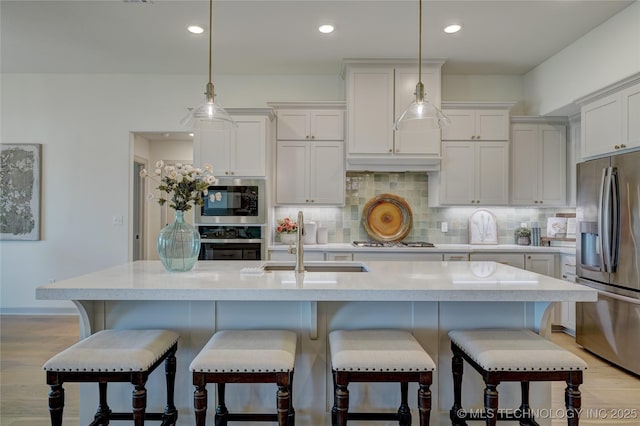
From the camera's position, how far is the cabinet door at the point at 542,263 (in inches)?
156

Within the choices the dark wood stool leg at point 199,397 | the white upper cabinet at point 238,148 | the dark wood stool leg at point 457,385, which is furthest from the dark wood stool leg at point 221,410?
the white upper cabinet at point 238,148

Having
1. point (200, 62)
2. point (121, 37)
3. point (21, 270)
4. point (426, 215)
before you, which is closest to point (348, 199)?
point (426, 215)

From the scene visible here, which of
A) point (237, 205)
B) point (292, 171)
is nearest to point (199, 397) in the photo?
point (237, 205)

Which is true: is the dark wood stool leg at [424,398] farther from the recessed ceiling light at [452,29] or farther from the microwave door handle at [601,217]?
the recessed ceiling light at [452,29]

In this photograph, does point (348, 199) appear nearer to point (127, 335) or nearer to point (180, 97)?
point (180, 97)

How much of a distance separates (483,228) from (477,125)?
122 cm

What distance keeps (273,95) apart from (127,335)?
342 centimetres

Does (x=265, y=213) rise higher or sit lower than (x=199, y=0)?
lower

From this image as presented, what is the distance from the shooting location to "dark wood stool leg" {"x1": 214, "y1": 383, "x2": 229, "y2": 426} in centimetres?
190

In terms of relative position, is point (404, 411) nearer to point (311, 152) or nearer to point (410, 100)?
point (311, 152)

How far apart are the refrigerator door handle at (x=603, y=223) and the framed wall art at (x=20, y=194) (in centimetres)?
585

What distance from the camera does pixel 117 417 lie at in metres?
1.92

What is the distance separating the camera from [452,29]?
3414mm

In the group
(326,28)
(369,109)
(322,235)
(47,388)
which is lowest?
(47,388)
